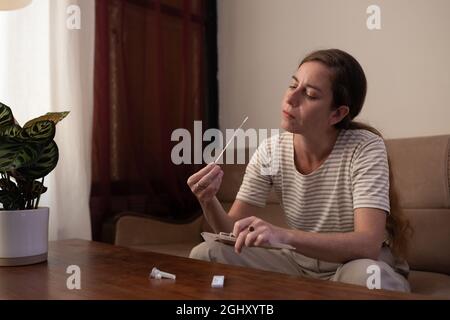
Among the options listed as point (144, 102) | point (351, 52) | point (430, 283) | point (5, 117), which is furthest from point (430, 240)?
point (144, 102)

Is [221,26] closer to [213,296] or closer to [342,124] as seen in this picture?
[342,124]

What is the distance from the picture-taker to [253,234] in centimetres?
85

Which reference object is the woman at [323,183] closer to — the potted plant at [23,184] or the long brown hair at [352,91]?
the long brown hair at [352,91]

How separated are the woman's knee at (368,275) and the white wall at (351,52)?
1012 mm

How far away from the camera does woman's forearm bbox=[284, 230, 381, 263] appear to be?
37.0 inches

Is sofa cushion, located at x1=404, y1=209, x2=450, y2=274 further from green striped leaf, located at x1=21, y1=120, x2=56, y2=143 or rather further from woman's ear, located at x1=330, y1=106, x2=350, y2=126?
green striped leaf, located at x1=21, y1=120, x2=56, y2=143

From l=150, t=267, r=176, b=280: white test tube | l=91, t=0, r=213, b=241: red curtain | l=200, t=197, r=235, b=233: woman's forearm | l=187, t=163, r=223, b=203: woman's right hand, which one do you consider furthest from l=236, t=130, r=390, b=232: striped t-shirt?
l=91, t=0, r=213, b=241: red curtain

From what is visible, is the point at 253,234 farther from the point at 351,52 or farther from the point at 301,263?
the point at 351,52

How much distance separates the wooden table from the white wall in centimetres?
126

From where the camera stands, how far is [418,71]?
1.83 metres

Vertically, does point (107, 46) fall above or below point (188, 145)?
above

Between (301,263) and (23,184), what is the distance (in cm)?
68
